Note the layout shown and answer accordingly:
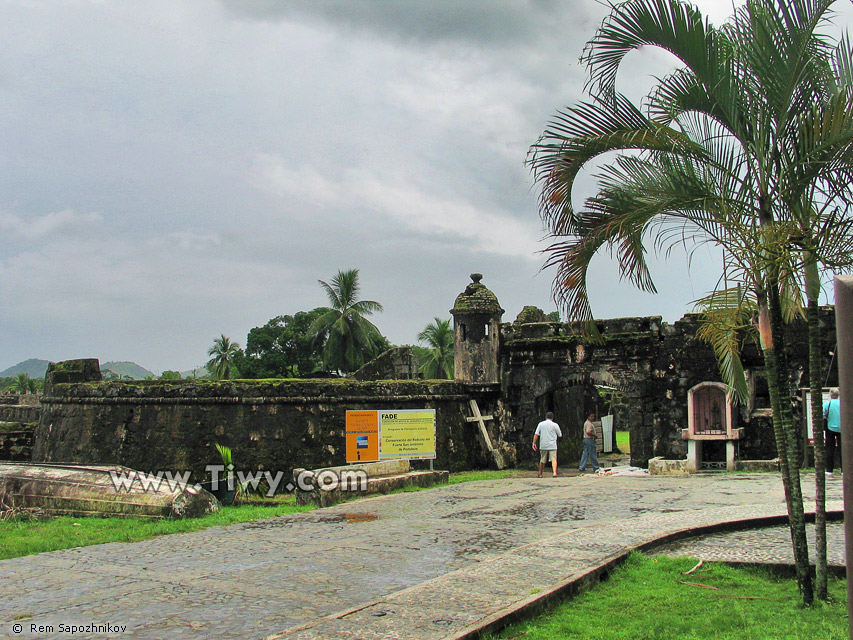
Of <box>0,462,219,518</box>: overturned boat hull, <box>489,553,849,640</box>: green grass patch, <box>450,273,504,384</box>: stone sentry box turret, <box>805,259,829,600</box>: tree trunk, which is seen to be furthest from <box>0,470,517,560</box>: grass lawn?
<box>450,273,504,384</box>: stone sentry box turret

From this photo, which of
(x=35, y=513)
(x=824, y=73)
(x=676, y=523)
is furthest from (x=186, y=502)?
(x=824, y=73)

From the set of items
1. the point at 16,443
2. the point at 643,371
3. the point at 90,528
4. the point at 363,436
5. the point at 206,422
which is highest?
the point at 643,371

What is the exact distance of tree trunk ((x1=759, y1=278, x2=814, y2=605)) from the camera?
507 cm

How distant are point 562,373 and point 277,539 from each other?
11.4 metres

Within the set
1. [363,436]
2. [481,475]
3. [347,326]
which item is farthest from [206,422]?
[347,326]

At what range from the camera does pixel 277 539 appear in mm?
8031

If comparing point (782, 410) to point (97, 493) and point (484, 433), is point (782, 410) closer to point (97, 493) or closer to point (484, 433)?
point (97, 493)

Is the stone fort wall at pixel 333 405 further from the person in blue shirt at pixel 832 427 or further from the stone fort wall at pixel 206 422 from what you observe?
the person in blue shirt at pixel 832 427

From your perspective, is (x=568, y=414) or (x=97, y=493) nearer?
(x=97, y=493)

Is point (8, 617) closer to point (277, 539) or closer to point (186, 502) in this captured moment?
point (277, 539)

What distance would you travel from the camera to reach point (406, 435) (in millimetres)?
15695

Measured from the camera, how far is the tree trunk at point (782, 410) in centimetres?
507

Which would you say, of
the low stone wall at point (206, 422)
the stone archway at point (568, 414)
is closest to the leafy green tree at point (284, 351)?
the stone archway at point (568, 414)

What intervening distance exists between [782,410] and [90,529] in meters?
8.01
